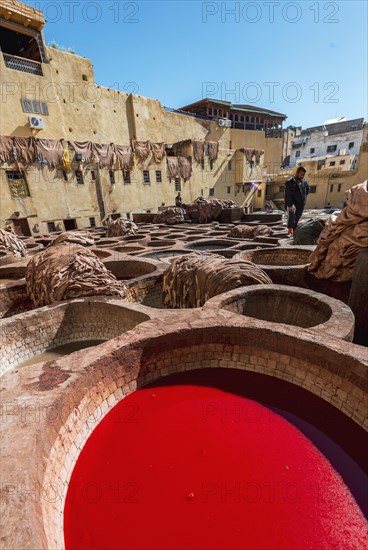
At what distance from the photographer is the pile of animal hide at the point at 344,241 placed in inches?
181

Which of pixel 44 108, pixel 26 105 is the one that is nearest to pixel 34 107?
pixel 26 105

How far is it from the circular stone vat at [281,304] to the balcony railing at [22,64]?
24.6m

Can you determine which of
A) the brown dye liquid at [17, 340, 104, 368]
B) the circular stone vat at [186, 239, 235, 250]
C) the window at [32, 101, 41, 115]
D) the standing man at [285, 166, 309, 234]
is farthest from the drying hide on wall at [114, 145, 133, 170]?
the brown dye liquid at [17, 340, 104, 368]

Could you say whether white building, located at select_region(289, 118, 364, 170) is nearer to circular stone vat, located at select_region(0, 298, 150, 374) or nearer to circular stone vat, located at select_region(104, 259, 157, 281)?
circular stone vat, located at select_region(104, 259, 157, 281)

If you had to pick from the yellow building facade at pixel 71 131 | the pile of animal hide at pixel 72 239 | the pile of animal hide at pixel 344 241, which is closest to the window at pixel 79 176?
the yellow building facade at pixel 71 131

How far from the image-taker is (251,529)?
173 centimetres

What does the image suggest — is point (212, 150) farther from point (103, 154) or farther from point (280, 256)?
point (280, 256)

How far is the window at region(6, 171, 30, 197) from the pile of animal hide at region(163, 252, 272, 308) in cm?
1721

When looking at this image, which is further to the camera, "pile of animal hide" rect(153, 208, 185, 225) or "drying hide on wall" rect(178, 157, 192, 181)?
"drying hide on wall" rect(178, 157, 192, 181)

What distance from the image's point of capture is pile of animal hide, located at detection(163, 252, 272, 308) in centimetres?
516

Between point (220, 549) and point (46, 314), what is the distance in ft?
16.5

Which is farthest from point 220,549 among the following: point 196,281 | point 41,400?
point 196,281

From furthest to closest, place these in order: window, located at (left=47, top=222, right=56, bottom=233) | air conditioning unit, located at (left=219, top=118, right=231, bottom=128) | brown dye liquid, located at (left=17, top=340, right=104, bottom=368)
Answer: air conditioning unit, located at (left=219, top=118, right=231, bottom=128)
window, located at (left=47, top=222, right=56, bottom=233)
brown dye liquid, located at (left=17, top=340, right=104, bottom=368)

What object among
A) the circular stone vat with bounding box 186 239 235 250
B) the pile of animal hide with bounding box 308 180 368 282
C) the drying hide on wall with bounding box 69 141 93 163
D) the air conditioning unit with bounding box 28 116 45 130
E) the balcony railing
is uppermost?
the balcony railing
